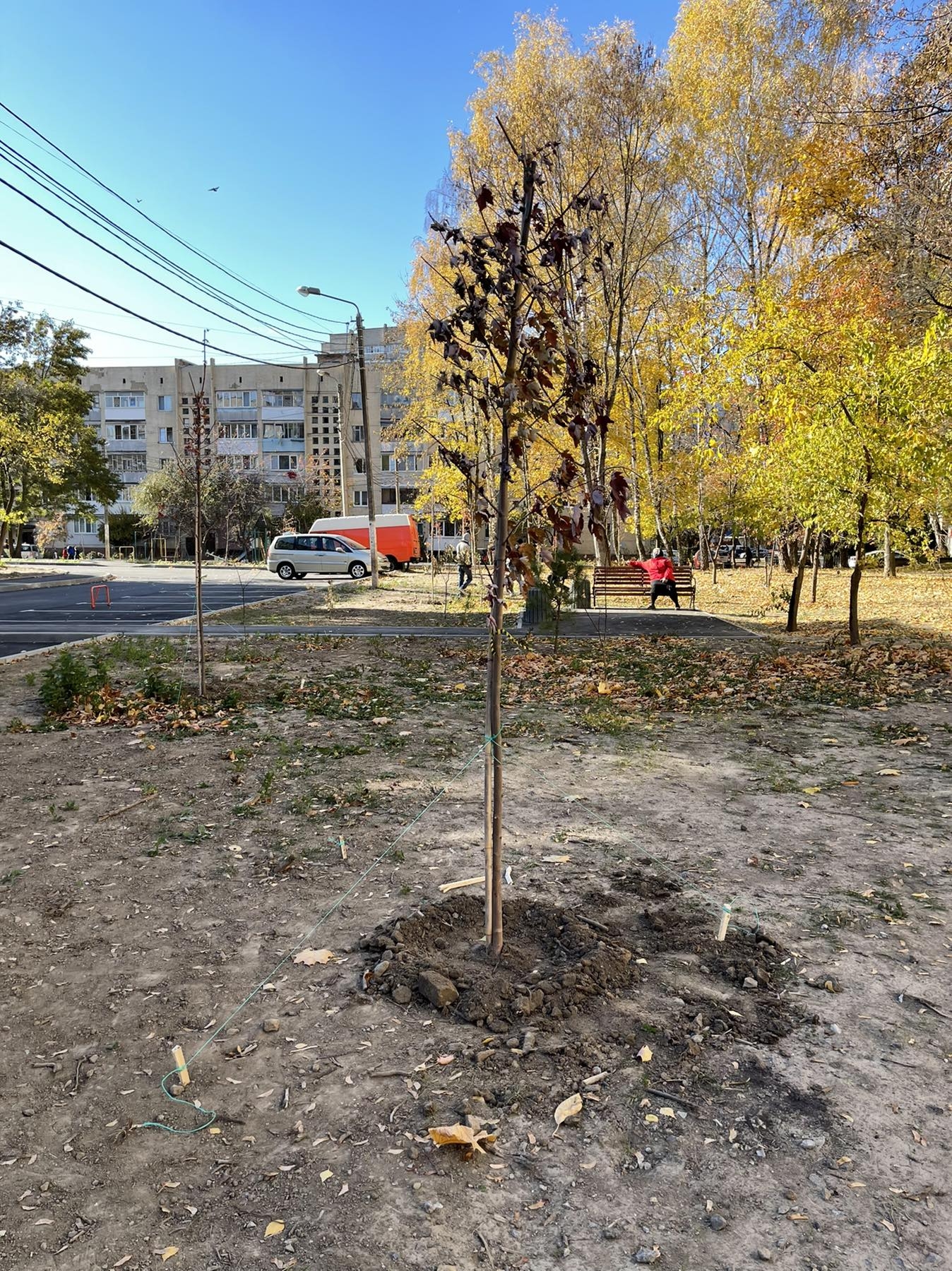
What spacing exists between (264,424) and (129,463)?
13.2 metres

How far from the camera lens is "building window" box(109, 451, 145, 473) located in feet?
252

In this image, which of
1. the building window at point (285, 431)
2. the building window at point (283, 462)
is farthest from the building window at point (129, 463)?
the building window at point (283, 462)

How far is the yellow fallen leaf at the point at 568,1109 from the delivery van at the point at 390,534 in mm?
38061

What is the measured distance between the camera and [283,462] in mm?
74250

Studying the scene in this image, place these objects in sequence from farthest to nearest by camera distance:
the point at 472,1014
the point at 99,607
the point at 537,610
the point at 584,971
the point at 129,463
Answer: the point at 129,463
the point at 99,607
the point at 537,610
the point at 584,971
the point at 472,1014

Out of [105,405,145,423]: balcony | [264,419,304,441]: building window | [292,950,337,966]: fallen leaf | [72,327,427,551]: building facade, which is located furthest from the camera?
[105,405,145,423]: balcony

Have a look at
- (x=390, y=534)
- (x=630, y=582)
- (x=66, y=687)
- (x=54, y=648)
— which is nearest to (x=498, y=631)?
(x=66, y=687)

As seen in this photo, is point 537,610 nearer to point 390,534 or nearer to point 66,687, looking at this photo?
point 66,687

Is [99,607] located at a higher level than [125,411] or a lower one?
lower

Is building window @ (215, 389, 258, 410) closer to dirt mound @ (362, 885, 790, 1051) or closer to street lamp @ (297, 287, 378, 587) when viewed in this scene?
street lamp @ (297, 287, 378, 587)

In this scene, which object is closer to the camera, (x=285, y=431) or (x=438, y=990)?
(x=438, y=990)

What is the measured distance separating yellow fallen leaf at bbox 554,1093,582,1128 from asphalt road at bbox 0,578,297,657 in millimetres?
12421

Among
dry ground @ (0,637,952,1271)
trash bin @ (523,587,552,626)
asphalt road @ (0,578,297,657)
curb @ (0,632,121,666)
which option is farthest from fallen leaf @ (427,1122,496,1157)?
asphalt road @ (0,578,297,657)

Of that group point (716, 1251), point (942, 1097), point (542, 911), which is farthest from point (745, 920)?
point (716, 1251)
